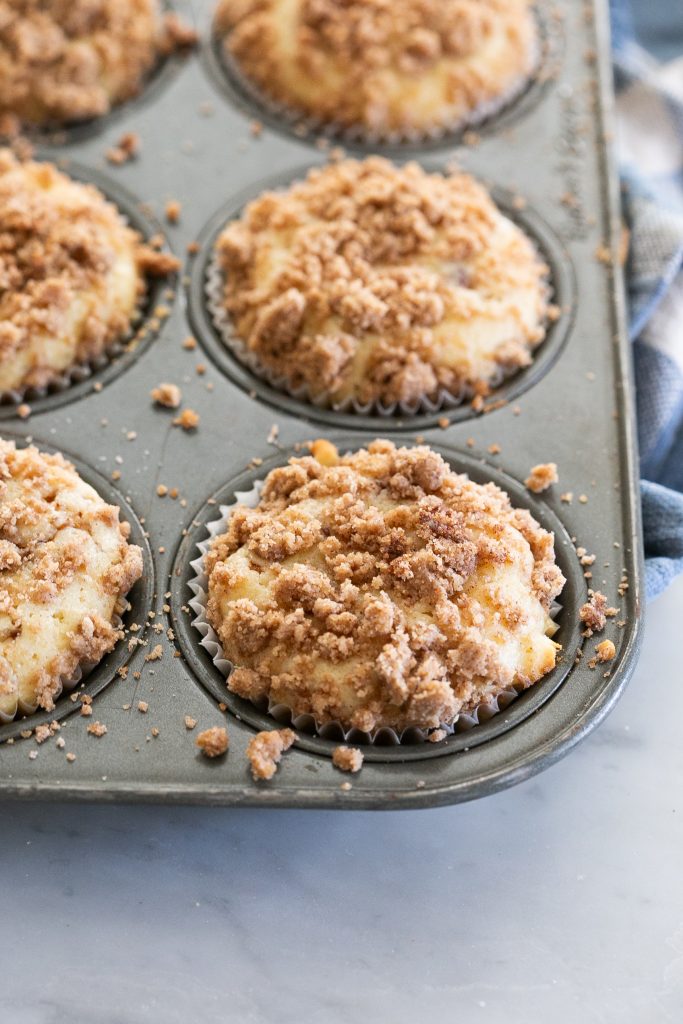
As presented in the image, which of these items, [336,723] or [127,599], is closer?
[336,723]

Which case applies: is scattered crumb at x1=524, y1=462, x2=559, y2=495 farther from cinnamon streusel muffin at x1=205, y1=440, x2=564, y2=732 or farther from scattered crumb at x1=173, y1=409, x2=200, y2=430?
scattered crumb at x1=173, y1=409, x2=200, y2=430

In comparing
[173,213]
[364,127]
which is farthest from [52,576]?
[364,127]

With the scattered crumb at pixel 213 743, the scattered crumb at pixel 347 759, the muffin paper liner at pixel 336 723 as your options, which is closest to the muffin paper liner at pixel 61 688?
the muffin paper liner at pixel 336 723

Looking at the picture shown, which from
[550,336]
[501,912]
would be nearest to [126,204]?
[550,336]

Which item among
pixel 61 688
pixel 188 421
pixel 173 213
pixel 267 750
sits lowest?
pixel 61 688

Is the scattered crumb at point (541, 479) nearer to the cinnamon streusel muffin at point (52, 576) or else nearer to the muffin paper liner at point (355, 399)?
the muffin paper liner at point (355, 399)

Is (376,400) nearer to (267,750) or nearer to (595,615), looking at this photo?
(595,615)

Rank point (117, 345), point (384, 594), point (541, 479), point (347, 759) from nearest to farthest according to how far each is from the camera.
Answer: point (347, 759)
point (384, 594)
point (541, 479)
point (117, 345)

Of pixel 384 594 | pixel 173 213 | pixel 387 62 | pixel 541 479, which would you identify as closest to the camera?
pixel 384 594
